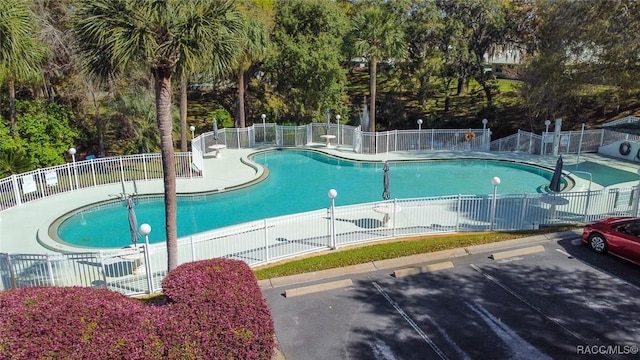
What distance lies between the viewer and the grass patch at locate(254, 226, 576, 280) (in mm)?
10914

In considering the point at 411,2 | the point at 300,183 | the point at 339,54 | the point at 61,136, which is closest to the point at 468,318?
the point at 300,183

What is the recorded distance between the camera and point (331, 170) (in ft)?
Answer: 74.9

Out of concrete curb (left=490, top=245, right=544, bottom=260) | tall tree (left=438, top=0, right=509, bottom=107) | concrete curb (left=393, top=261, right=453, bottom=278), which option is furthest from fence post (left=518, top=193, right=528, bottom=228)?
tall tree (left=438, top=0, right=509, bottom=107)

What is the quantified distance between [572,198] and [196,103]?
29.0 m

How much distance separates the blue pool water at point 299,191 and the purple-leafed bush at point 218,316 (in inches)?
343

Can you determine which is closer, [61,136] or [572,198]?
[572,198]

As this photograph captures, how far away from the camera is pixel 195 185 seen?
1958cm

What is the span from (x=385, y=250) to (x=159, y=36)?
7254mm

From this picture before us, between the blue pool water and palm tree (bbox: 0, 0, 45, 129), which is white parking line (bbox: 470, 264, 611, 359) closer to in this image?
the blue pool water

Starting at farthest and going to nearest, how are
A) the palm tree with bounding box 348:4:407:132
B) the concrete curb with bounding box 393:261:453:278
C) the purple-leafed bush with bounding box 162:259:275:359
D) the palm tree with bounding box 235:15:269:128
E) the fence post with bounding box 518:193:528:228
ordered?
the palm tree with bounding box 348:4:407:132
the palm tree with bounding box 235:15:269:128
the fence post with bounding box 518:193:528:228
the concrete curb with bounding box 393:261:453:278
the purple-leafed bush with bounding box 162:259:275:359

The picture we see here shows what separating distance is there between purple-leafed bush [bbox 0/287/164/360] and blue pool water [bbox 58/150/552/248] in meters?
8.59

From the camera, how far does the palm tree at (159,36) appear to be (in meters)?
8.20

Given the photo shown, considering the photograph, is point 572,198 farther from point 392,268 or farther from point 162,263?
point 162,263

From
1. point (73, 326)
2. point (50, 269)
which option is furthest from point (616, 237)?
point (50, 269)
